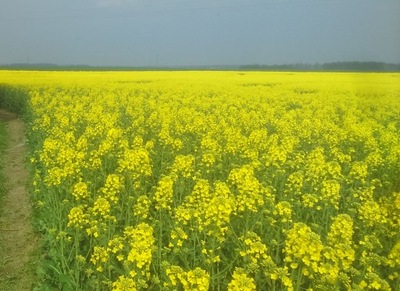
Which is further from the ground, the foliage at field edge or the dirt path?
the foliage at field edge

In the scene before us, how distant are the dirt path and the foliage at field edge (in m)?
0.30

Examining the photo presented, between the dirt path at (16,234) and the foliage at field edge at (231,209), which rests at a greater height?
the foliage at field edge at (231,209)

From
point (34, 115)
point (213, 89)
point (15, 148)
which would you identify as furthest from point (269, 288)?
point (213, 89)

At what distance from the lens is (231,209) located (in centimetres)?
336

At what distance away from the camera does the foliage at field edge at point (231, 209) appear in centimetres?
279

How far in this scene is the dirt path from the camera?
14.9 feet

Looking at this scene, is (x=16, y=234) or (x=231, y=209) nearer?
(x=231, y=209)

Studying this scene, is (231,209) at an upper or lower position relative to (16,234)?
upper

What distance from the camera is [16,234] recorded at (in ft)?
18.2

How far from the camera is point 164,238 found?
407 cm

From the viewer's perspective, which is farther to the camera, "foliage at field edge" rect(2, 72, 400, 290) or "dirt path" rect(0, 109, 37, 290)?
"dirt path" rect(0, 109, 37, 290)

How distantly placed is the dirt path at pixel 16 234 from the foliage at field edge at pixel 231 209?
0.30 m

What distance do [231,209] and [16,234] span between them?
11.2ft

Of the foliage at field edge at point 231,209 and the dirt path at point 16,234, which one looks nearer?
the foliage at field edge at point 231,209
